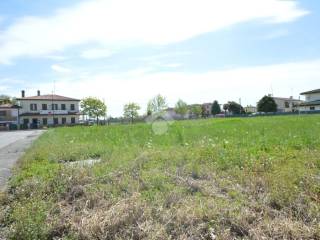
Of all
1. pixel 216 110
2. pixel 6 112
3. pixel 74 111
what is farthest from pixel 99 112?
pixel 216 110

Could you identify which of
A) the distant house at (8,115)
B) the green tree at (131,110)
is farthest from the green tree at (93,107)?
the distant house at (8,115)

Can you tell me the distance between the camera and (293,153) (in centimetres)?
707

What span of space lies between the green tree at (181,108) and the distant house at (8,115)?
48.6 meters

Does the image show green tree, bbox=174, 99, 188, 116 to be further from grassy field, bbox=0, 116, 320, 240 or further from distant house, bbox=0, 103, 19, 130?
grassy field, bbox=0, 116, 320, 240

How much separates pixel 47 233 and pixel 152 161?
10.4ft

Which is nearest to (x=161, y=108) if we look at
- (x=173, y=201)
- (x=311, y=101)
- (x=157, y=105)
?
(x=157, y=105)

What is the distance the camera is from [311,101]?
71.0 metres

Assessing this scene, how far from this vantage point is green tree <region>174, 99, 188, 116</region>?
344ft

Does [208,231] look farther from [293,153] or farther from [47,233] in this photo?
Answer: [293,153]

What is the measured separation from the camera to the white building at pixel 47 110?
72.3 metres

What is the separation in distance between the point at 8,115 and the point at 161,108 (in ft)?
136

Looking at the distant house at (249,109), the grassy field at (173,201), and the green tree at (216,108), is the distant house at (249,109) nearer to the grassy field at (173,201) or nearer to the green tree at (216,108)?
the green tree at (216,108)

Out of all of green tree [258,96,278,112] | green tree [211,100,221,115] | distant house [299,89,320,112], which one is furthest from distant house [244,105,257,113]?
distant house [299,89,320,112]

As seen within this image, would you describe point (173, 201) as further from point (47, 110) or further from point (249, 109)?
point (249, 109)
